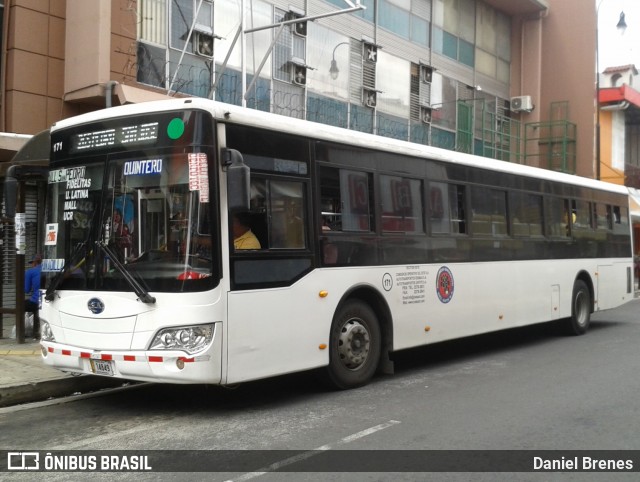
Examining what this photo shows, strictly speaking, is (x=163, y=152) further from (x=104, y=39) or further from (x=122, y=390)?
(x=104, y=39)

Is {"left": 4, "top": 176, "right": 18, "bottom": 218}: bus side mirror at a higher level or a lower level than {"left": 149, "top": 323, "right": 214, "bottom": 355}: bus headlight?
higher

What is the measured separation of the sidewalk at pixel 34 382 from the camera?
7496 millimetres

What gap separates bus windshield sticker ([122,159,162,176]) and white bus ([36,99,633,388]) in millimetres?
11

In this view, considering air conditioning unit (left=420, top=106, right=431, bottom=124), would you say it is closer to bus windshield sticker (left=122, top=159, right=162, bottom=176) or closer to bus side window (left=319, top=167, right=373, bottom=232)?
bus side window (left=319, top=167, right=373, bottom=232)

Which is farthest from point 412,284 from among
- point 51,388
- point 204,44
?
point 204,44

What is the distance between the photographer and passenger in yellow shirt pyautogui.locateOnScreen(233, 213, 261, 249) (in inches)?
258

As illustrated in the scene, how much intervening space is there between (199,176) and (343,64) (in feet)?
46.8

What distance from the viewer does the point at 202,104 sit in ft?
20.9

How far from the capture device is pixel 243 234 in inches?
262

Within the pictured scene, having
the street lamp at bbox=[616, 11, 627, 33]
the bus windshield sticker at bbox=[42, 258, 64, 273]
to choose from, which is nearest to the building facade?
the street lamp at bbox=[616, 11, 627, 33]

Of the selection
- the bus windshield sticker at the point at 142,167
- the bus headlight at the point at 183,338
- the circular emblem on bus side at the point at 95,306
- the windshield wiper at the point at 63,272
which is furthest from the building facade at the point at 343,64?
the bus headlight at the point at 183,338

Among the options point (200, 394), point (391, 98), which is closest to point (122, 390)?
point (200, 394)

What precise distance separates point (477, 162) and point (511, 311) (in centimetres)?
248

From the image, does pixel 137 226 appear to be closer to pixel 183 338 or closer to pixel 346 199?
pixel 183 338
